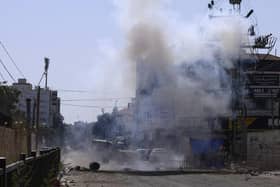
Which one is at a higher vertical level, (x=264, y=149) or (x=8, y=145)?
(x=264, y=149)

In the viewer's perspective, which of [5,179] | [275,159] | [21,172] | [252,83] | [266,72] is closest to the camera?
[5,179]

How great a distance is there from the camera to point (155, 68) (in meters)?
52.3

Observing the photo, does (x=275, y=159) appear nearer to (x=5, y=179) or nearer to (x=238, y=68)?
(x=238, y=68)

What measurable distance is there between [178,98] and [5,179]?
44435 mm

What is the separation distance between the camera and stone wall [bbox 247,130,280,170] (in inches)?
1922

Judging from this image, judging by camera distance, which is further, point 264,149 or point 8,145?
point 264,149

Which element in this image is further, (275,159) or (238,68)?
(238,68)

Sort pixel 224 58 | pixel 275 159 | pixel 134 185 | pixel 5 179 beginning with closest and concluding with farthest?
pixel 5 179 → pixel 134 185 → pixel 275 159 → pixel 224 58

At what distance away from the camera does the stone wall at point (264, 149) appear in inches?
1922

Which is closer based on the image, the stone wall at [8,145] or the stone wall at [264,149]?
the stone wall at [8,145]

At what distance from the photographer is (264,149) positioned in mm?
50656

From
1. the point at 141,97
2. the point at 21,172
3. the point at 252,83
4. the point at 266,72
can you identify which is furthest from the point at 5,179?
the point at 266,72

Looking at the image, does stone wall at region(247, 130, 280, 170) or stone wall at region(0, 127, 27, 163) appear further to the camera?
stone wall at region(247, 130, 280, 170)

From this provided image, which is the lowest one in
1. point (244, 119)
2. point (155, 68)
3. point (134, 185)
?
point (134, 185)
